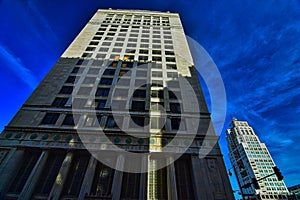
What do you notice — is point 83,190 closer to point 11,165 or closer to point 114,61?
point 11,165

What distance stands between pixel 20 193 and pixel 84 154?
6.43m

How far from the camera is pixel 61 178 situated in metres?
15.8

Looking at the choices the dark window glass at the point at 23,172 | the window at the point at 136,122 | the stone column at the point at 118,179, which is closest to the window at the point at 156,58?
the window at the point at 136,122

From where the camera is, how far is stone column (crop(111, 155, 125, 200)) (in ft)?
49.9

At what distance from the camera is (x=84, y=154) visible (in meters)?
18.4

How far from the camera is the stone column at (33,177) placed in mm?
14659

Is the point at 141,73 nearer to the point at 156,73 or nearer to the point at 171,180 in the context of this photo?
the point at 156,73

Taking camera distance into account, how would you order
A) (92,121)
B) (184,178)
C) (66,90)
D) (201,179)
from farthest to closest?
(66,90) < (92,121) < (184,178) < (201,179)

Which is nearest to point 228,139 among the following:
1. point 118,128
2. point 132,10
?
point 132,10

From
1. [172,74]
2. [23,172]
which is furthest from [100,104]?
[172,74]

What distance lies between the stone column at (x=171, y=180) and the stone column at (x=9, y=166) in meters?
16.5

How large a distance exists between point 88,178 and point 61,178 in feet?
9.10

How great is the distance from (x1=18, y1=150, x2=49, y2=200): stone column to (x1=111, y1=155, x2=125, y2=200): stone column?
816 centimetres

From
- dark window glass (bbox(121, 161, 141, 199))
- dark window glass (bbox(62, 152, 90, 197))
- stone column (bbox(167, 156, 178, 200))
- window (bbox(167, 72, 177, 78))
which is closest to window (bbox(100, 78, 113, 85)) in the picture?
window (bbox(167, 72, 177, 78))
